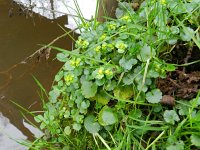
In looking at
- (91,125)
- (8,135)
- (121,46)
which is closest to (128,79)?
(121,46)

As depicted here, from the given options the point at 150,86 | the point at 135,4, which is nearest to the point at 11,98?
the point at 135,4

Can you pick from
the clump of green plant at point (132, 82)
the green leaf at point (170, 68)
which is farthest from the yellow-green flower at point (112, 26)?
the green leaf at point (170, 68)

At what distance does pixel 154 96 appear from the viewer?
1.34m

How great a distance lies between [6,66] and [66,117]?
127cm

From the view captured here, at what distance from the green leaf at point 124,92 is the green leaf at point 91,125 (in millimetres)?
157

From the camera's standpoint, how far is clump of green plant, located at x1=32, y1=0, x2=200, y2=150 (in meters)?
1.33

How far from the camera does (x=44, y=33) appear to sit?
9.77ft

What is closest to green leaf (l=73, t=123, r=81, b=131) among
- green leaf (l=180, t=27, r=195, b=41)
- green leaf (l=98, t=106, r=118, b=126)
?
green leaf (l=98, t=106, r=118, b=126)

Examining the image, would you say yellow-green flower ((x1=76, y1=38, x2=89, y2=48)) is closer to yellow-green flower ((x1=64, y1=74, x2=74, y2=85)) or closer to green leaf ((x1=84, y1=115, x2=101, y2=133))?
yellow-green flower ((x1=64, y1=74, x2=74, y2=85))

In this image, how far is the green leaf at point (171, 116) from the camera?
1.31m

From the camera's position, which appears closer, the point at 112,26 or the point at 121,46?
the point at 121,46

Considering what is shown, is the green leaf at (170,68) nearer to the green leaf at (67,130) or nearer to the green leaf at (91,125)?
the green leaf at (91,125)

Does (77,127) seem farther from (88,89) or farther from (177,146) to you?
(177,146)

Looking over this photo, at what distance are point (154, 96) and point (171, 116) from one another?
0.31 ft
